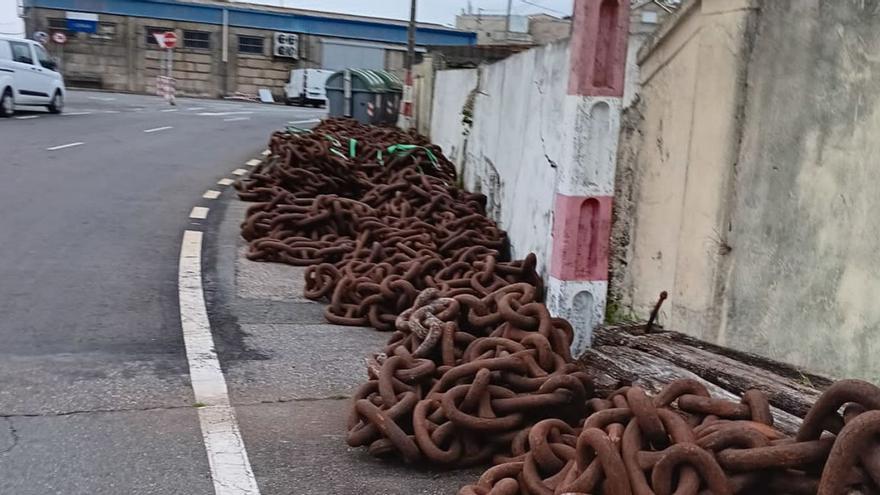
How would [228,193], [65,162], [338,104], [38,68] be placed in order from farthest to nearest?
[38,68], [338,104], [65,162], [228,193]

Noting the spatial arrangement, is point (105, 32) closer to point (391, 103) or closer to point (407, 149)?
→ point (391, 103)

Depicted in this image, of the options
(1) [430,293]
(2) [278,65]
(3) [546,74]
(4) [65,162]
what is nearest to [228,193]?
(4) [65,162]

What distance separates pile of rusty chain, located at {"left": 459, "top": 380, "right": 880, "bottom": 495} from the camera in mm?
2795

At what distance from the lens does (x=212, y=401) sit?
494 cm

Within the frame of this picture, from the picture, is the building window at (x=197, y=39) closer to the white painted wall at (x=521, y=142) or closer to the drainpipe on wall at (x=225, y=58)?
the drainpipe on wall at (x=225, y=58)

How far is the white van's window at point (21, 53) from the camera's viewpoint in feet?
78.3

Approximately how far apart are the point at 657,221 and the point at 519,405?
6.79ft

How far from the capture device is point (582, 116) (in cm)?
538

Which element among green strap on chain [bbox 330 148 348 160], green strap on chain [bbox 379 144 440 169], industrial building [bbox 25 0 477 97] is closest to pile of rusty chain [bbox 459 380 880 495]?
green strap on chain [bbox 379 144 440 169]

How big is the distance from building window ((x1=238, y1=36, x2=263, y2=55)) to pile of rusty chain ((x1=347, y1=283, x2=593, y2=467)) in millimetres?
55547

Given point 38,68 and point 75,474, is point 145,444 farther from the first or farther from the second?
point 38,68

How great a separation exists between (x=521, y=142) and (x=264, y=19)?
53114 mm

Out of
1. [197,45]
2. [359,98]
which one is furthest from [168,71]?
[359,98]

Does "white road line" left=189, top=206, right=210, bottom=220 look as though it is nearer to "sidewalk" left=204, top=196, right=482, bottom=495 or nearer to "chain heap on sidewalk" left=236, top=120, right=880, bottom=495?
"sidewalk" left=204, top=196, right=482, bottom=495
